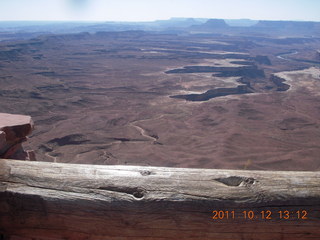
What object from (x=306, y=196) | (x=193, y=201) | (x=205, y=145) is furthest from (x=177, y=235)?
(x=205, y=145)

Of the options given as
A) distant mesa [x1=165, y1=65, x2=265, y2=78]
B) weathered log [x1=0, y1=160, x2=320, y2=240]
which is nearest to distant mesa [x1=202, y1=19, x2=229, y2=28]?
distant mesa [x1=165, y1=65, x2=265, y2=78]

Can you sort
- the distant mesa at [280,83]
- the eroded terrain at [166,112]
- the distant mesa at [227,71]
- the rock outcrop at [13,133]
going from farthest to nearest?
the distant mesa at [227,71]
the distant mesa at [280,83]
the eroded terrain at [166,112]
the rock outcrop at [13,133]

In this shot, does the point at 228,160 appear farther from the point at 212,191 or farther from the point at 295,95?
the point at 295,95

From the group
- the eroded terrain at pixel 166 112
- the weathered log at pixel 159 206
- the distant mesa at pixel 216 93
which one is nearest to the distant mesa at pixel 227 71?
the eroded terrain at pixel 166 112
